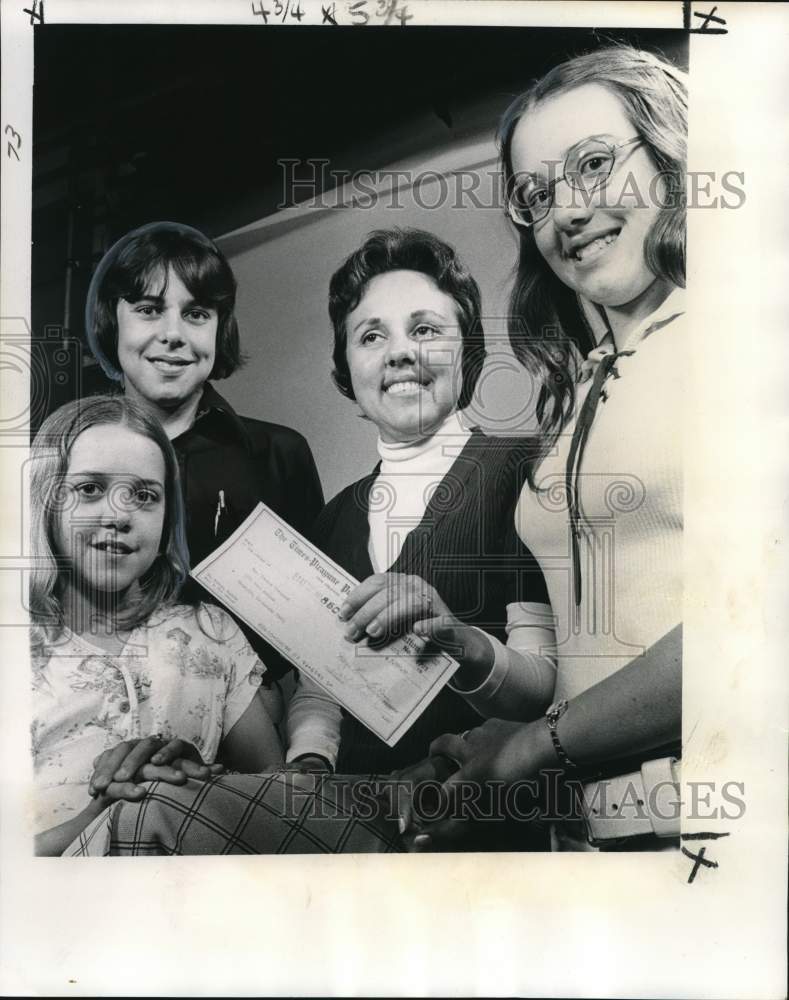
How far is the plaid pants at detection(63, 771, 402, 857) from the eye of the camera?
187cm

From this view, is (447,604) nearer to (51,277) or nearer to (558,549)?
(558,549)

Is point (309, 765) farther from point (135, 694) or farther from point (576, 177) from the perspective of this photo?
point (576, 177)

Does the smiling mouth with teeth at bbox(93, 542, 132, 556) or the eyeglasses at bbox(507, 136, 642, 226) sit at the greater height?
the eyeglasses at bbox(507, 136, 642, 226)

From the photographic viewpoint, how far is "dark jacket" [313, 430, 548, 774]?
188cm

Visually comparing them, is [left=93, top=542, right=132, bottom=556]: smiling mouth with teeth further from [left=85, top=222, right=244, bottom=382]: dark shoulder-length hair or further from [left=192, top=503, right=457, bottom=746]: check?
[left=85, top=222, right=244, bottom=382]: dark shoulder-length hair

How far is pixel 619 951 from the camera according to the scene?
187cm

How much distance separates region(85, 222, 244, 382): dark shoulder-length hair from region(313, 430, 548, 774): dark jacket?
36cm

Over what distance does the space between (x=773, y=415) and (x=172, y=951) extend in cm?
142

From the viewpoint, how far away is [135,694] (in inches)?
73.9

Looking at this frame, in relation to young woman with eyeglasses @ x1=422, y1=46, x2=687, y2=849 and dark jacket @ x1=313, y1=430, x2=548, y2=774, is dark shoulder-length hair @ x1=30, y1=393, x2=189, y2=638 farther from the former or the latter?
young woman with eyeglasses @ x1=422, y1=46, x2=687, y2=849

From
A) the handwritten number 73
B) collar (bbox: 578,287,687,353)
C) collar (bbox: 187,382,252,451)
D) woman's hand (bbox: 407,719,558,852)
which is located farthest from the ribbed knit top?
the handwritten number 73

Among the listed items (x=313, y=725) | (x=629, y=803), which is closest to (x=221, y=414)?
(x=313, y=725)

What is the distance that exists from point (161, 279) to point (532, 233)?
0.67 metres

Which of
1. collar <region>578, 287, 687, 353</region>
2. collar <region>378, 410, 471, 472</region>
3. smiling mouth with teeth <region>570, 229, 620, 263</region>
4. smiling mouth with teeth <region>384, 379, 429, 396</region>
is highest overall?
smiling mouth with teeth <region>570, 229, 620, 263</region>
